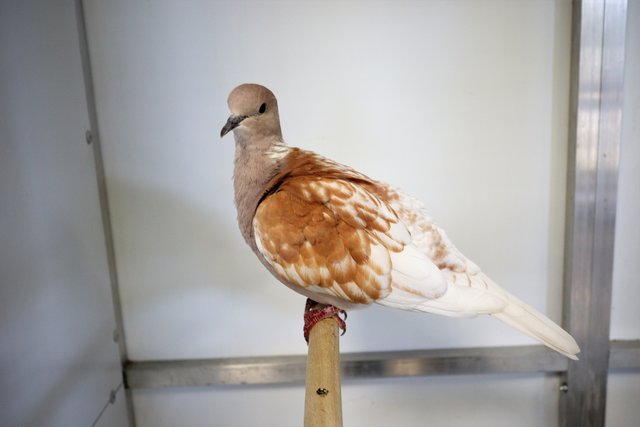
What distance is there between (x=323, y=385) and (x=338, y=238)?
0.73ft

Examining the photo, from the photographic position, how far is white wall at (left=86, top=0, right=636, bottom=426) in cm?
97

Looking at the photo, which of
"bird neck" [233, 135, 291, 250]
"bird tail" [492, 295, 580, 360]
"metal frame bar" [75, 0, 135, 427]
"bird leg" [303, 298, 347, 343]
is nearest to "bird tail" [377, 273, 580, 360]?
"bird tail" [492, 295, 580, 360]

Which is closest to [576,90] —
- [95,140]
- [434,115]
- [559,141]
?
[559,141]

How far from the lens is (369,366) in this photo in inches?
44.2

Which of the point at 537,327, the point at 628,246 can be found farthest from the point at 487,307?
the point at 628,246

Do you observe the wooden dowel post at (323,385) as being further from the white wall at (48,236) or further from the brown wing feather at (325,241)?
the white wall at (48,236)

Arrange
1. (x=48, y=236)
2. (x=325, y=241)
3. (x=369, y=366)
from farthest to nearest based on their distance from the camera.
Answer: (x=369, y=366) → (x=48, y=236) → (x=325, y=241)

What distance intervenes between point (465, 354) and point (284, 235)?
79 centimetres

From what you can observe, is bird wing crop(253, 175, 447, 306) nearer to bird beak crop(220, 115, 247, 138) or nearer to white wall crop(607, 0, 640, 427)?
bird beak crop(220, 115, 247, 138)

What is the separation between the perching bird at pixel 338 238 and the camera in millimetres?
629

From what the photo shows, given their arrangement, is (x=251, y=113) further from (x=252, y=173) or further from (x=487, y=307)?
(x=487, y=307)

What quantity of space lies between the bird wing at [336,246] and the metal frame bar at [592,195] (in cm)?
61

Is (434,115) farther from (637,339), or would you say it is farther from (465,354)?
(637,339)

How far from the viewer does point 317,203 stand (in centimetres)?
64
